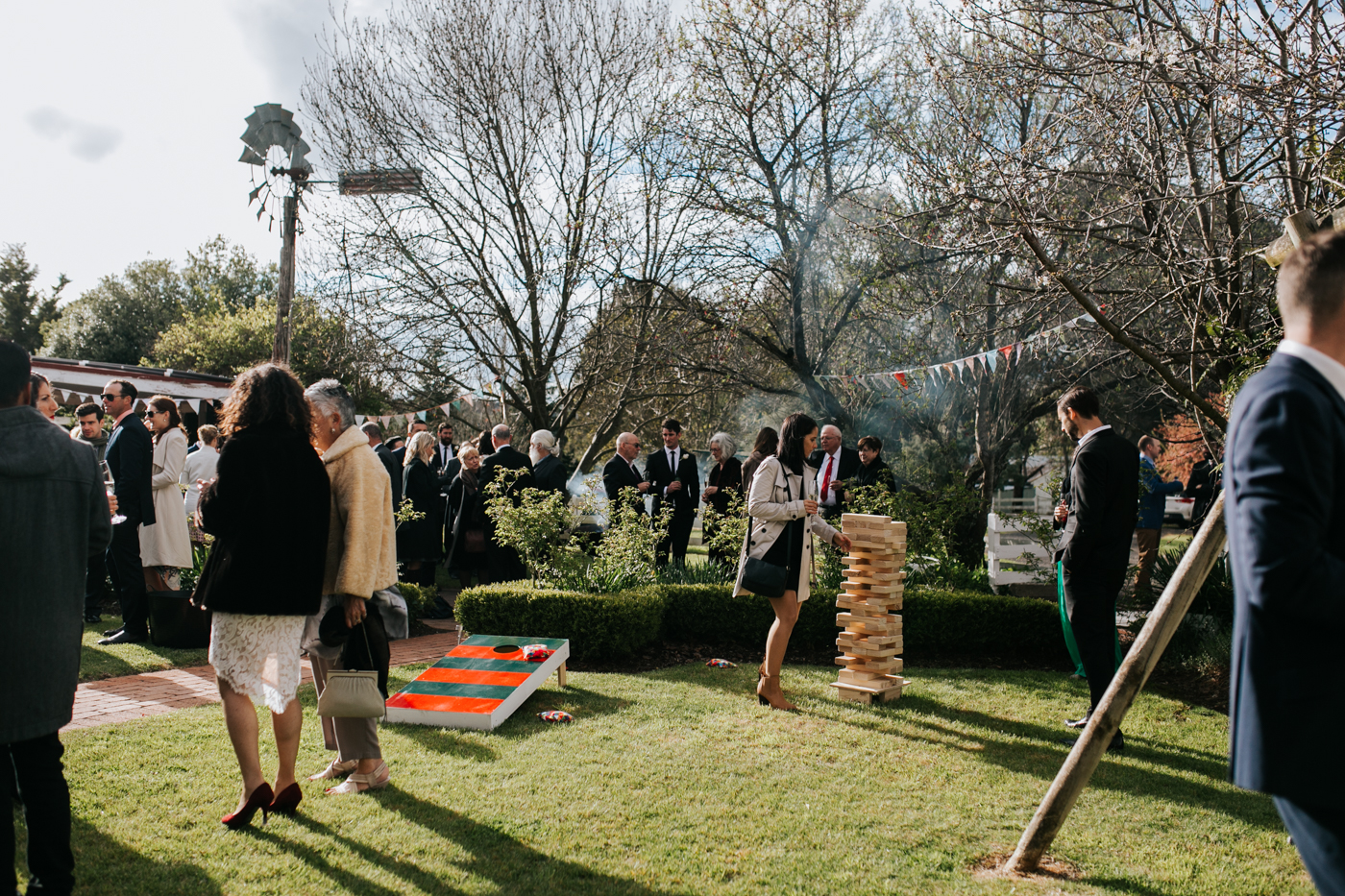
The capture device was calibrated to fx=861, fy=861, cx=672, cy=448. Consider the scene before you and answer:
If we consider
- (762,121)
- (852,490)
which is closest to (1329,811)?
(852,490)

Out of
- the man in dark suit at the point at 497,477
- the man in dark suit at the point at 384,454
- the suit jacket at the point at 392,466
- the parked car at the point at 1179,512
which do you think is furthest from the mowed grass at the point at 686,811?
the parked car at the point at 1179,512

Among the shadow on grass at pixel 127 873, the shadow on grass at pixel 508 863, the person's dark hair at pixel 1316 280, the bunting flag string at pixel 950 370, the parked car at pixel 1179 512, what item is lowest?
the shadow on grass at pixel 508 863

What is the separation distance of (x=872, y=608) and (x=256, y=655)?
3.99 metres

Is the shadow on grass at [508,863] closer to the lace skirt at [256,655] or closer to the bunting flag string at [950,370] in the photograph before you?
the lace skirt at [256,655]

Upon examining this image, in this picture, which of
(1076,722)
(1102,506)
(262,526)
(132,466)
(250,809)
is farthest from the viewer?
(132,466)

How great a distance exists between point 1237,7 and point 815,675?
17.1 feet

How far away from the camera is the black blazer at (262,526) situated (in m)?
A: 3.46

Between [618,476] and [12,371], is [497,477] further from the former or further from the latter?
[12,371]

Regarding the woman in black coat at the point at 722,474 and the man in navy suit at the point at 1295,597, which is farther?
the woman in black coat at the point at 722,474

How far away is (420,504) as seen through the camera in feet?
31.7

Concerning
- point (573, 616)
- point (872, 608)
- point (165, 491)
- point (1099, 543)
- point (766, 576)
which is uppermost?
point (165, 491)

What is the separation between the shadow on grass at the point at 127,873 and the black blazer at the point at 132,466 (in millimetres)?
4392

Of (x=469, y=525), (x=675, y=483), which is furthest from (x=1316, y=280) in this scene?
(x=469, y=525)

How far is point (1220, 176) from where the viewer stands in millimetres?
5809
